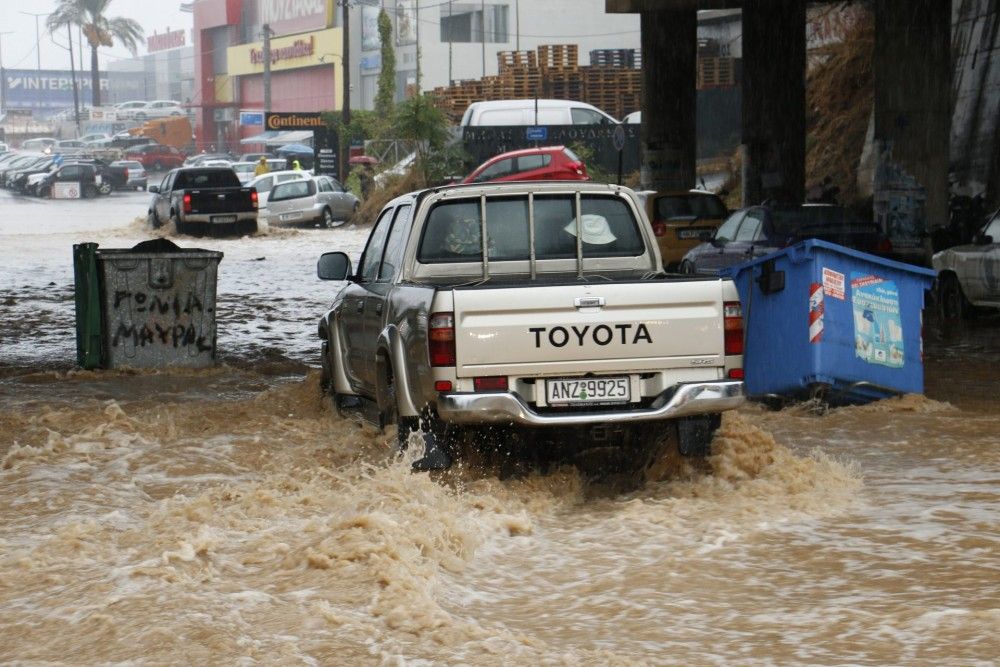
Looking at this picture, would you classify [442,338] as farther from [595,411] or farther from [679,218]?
[679,218]

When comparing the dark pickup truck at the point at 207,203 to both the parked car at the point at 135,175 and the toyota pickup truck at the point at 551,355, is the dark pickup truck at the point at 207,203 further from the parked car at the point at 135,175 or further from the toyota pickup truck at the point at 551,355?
the toyota pickup truck at the point at 551,355

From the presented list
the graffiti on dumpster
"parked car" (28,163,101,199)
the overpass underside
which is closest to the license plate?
the graffiti on dumpster

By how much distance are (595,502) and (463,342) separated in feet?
4.14

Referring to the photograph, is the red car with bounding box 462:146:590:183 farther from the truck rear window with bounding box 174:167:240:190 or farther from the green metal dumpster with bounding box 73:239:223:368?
the green metal dumpster with bounding box 73:239:223:368

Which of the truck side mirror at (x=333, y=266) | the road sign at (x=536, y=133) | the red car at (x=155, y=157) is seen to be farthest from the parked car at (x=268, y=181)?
the red car at (x=155, y=157)

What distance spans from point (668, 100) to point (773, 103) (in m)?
2.05

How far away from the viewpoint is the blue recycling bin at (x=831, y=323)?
1102cm

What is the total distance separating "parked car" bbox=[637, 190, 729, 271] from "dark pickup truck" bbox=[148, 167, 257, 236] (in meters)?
15.5

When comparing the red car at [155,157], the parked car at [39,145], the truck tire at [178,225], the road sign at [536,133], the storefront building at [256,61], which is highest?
the storefront building at [256,61]

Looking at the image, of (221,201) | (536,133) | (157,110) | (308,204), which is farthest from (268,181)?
(157,110)

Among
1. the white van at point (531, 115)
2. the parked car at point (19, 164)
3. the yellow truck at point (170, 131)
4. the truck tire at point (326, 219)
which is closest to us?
the truck tire at point (326, 219)

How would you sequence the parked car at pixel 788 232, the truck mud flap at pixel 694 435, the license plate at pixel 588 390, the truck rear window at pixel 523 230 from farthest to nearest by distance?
1. the parked car at pixel 788 232
2. the truck rear window at pixel 523 230
3. the truck mud flap at pixel 694 435
4. the license plate at pixel 588 390

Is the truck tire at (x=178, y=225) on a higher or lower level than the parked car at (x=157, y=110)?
lower

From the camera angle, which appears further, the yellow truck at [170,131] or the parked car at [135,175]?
the yellow truck at [170,131]
